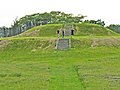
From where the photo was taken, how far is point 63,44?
61250 mm

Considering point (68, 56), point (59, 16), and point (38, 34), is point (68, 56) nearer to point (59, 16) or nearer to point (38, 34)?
point (38, 34)

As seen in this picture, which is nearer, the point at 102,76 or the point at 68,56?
the point at 102,76

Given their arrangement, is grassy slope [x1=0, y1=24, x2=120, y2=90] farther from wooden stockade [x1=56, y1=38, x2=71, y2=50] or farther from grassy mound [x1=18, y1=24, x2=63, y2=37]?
wooden stockade [x1=56, y1=38, x2=71, y2=50]

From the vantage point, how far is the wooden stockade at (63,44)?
196 feet

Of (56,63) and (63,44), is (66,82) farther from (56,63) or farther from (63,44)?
(63,44)

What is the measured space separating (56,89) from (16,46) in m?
40.5

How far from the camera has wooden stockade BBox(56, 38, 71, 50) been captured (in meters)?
59.8

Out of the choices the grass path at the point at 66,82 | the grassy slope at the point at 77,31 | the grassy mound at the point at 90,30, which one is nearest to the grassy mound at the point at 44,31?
the grassy slope at the point at 77,31

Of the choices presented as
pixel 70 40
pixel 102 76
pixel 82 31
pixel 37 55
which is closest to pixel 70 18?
pixel 82 31

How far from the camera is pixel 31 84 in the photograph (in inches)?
974

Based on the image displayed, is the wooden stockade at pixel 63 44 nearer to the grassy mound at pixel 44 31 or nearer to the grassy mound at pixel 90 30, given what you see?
the grassy mound at pixel 90 30

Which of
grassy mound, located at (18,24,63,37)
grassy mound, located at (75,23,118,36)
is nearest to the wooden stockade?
grassy mound, located at (75,23,118,36)

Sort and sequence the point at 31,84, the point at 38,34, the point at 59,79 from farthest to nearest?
the point at 38,34, the point at 59,79, the point at 31,84

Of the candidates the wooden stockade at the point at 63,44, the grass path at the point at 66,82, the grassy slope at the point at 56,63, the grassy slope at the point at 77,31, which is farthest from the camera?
the grassy slope at the point at 77,31
